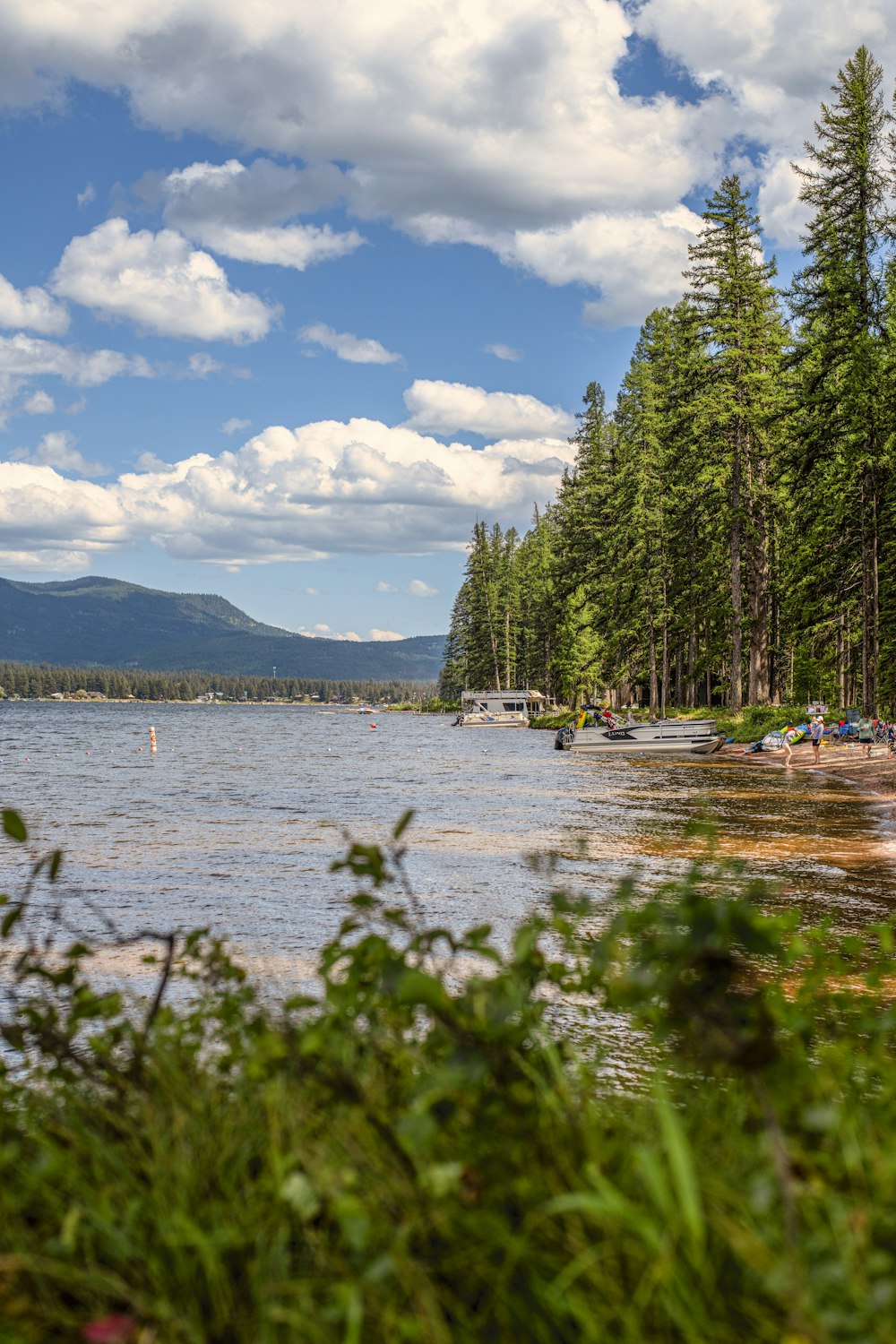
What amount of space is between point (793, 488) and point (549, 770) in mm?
12921

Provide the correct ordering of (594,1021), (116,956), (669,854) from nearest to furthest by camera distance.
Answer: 1. (594,1021)
2. (116,956)
3. (669,854)

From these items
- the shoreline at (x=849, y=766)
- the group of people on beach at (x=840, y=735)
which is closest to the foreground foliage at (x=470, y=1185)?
the shoreline at (x=849, y=766)

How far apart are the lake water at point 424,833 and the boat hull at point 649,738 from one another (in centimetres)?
188

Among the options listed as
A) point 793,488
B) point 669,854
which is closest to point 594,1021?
point 669,854

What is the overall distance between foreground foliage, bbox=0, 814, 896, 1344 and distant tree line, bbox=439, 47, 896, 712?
110 feet

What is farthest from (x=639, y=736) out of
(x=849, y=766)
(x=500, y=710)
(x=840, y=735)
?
(x=500, y=710)

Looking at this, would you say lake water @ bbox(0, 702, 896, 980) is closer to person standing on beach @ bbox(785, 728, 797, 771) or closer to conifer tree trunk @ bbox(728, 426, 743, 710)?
person standing on beach @ bbox(785, 728, 797, 771)

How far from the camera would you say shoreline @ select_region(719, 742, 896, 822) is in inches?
963

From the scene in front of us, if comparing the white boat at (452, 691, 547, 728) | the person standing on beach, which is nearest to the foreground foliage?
the person standing on beach

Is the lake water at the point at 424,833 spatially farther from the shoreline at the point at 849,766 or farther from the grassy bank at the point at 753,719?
the grassy bank at the point at 753,719

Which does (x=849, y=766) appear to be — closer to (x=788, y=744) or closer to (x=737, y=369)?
(x=788, y=744)

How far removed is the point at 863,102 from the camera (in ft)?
109

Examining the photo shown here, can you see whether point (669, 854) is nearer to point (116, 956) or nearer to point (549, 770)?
point (116, 956)

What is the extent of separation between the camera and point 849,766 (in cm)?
3072
